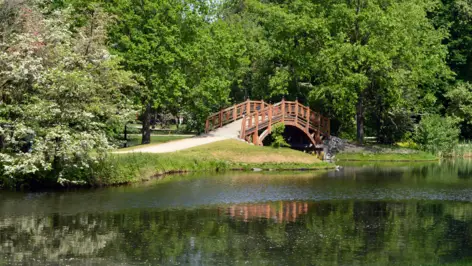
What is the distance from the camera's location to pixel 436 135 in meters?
62.1

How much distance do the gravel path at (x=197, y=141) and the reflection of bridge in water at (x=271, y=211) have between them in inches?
560

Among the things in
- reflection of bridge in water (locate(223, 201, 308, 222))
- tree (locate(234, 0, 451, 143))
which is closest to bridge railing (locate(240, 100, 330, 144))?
tree (locate(234, 0, 451, 143))

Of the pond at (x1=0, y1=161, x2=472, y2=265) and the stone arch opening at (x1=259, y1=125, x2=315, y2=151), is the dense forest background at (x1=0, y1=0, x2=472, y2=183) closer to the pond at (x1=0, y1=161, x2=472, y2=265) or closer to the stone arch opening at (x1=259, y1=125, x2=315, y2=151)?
the stone arch opening at (x1=259, y1=125, x2=315, y2=151)

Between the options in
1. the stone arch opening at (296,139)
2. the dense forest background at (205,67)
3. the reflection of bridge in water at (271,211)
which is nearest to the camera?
the reflection of bridge in water at (271,211)

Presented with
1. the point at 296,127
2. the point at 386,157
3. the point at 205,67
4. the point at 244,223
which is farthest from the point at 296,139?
the point at 244,223

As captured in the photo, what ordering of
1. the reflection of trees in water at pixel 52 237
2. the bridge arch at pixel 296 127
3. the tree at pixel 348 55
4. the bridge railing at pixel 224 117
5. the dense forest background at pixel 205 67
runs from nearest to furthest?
the reflection of trees in water at pixel 52 237
the dense forest background at pixel 205 67
the bridge arch at pixel 296 127
the bridge railing at pixel 224 117
the tree at pixel 348 55

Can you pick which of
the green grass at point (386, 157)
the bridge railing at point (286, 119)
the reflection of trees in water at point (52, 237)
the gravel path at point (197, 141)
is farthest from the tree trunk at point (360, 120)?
the reflection of trees in water at point (52, 237)

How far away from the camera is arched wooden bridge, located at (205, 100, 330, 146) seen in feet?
172

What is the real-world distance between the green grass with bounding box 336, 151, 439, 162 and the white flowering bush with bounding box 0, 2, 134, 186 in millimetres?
24846

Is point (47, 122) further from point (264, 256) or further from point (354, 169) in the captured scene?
point (354, 169)

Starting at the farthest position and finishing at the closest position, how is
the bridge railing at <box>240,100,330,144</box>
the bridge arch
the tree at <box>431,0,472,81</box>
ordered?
the tree at <box>431,0,472,81</box>, the bridge arch, the bridge railing at <box>240,100,330,144</box>

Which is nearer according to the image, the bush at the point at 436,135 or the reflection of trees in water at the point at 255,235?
the reflection of trees in water at the point at 255,235

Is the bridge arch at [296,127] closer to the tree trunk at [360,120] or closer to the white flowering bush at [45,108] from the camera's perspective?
the tree trunk at [360,120]

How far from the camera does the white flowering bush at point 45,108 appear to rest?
34875 mm
